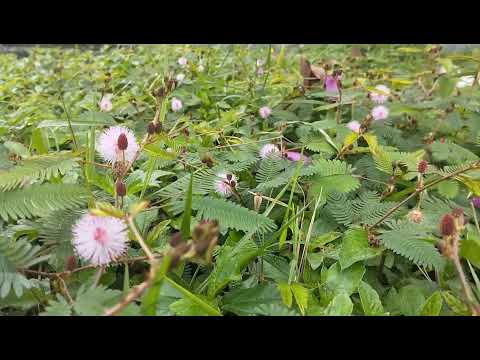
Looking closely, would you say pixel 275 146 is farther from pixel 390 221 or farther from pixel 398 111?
pixel 398 111

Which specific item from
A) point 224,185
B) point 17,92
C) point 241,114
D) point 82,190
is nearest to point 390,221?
point 224,185

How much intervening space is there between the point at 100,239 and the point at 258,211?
45 cm

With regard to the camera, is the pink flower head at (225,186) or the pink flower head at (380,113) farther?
the pink flower head at (380,113)

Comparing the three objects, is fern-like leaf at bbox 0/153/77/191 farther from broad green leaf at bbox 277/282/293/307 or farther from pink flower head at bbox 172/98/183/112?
pink flower head at bbox 172/98/183/112

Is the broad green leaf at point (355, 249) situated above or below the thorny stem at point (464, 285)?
below

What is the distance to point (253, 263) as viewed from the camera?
0.89 m

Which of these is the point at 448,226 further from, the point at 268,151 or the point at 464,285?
the point at 268,151

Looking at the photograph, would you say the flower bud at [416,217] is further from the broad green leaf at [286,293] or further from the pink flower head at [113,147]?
the pink flower head at [113,147]

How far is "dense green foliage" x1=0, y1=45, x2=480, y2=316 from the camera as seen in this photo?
29.0 inches

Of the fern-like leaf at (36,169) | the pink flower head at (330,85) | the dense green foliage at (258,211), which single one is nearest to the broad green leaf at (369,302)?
the dense green foliage at (258,211)

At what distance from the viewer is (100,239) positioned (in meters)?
0.63

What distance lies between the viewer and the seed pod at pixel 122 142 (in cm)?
86

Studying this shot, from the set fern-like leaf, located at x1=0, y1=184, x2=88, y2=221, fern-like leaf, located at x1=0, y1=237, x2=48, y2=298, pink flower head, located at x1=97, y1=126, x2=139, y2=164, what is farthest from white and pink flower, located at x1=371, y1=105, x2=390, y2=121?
fern-like leaf, located at x1=0, y1=237, x2=48, y2=298

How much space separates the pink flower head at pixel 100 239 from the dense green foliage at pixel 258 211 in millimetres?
28
